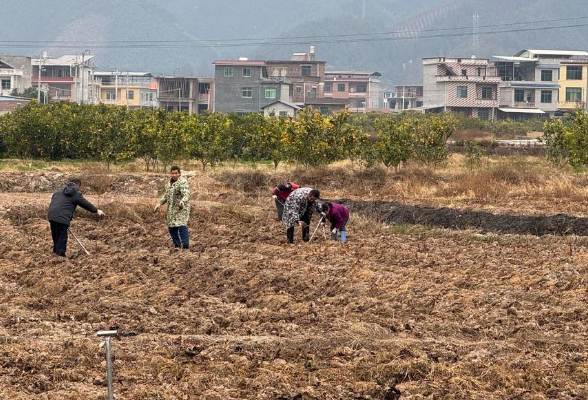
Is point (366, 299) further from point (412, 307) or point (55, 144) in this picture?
point (55, 144)

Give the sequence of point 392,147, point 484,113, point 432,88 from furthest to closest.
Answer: point 432,88 < point 484,113 < point 392,147

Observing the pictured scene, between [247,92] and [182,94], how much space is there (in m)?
9.17

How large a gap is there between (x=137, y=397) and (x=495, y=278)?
6.99 metres

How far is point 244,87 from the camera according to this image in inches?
3469

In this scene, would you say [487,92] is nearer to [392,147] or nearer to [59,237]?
[392,147]

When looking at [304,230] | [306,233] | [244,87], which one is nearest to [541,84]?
[244,87]

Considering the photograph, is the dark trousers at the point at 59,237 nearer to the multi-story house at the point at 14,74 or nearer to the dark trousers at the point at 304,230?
the dark trousers at the point at 304,230

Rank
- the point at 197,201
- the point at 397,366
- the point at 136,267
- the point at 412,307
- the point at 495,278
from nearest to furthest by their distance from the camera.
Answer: the point at 397,366 → the point at 412,307 → the point at 495,278 → the point at 136,267 → the point at 197,201

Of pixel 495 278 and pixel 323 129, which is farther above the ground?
pixel 323 129

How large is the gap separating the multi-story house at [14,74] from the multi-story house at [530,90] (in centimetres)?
4030

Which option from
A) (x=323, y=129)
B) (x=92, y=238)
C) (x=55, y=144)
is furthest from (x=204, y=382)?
(x=55, y=144)

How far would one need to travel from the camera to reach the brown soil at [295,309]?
9.88 metres

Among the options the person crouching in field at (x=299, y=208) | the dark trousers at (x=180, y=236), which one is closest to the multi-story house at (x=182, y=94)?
the person crouching in field at (x=299, y=208)

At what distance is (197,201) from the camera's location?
25.9m
